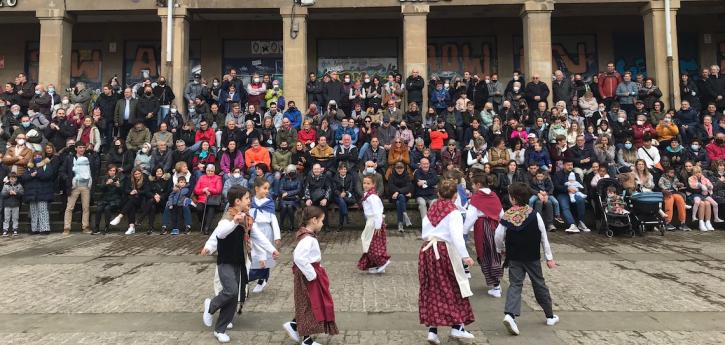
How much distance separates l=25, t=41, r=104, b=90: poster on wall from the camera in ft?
71.7

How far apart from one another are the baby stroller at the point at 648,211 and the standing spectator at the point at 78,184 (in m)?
14.3

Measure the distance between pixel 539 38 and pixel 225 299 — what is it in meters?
16.6

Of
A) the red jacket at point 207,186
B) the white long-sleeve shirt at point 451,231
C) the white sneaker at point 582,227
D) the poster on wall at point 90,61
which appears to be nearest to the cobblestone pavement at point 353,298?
the white long-sleeve shirt at point 451,231

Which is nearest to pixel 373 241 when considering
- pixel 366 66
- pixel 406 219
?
pixel 406 219

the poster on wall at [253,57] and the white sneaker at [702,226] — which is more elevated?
the poster on wall at [253,57]

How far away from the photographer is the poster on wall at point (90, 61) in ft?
71.9

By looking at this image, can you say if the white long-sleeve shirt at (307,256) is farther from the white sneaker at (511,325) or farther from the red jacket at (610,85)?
the red jacket at (610,85)

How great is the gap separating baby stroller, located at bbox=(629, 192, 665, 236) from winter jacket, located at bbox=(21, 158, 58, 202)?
1528 cm

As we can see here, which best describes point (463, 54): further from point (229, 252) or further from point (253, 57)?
point (229, 252)

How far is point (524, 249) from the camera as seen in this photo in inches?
214

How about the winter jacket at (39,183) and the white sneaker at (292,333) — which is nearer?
the white sneaker at (292,333)

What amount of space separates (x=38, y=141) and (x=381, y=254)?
11787mm

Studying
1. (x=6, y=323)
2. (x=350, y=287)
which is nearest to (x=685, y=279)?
(x=350, y=287)

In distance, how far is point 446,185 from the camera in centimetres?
537
